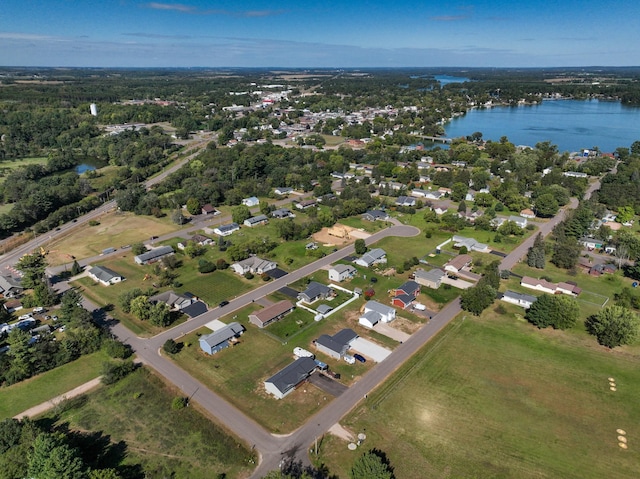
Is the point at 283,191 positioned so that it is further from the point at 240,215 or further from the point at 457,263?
the point at 457,263

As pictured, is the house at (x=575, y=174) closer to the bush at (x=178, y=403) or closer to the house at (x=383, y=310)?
the house at (x=383, y=310)

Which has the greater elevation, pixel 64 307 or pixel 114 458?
pixel 64 307

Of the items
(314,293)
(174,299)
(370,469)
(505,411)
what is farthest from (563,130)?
(370,469)

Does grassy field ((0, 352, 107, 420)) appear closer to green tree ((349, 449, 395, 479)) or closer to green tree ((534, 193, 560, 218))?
green tree ((349, 449, 395, 479))

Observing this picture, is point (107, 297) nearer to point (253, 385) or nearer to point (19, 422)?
point (19, 422)

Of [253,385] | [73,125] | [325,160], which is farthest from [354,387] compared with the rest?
[73,125]

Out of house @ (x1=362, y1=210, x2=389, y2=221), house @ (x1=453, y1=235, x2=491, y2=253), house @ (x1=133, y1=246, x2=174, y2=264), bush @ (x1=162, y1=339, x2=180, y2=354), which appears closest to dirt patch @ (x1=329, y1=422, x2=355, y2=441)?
bush @ (x1=162, y1=339, x2=180, y2=354)
